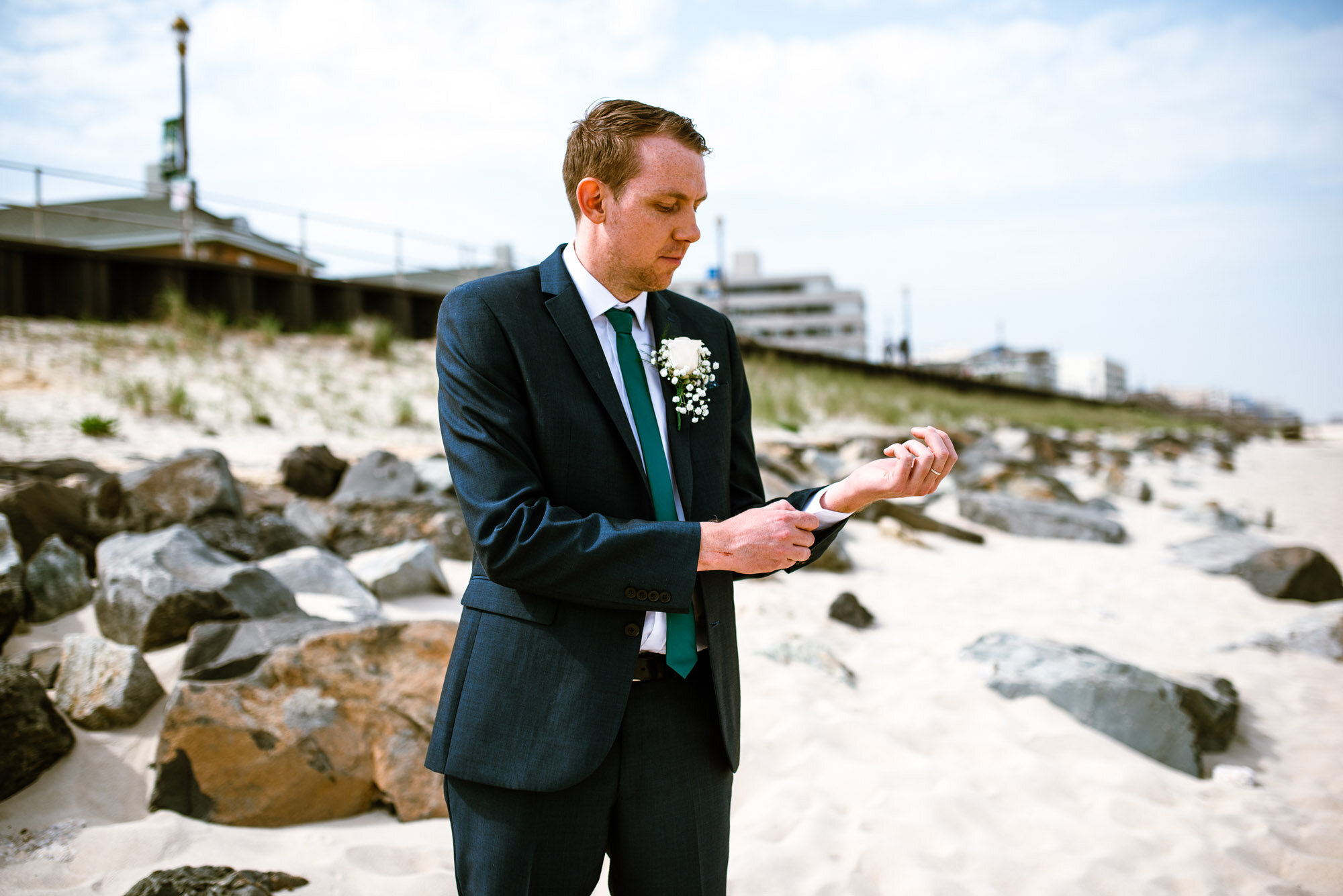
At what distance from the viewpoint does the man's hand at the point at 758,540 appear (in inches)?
60.7

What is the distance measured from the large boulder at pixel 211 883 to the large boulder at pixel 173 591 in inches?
64.8

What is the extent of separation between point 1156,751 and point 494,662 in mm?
3765

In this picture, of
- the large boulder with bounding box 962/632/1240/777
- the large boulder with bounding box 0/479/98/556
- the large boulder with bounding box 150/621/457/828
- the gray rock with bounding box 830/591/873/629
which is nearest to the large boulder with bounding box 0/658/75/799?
the large boulder with bounding box 150/621/457/828

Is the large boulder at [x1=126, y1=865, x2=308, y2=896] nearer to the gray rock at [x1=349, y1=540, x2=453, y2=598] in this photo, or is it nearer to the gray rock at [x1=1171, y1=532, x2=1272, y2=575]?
the gray rock at [x1=349, y1=540, x2=453, y2=598]

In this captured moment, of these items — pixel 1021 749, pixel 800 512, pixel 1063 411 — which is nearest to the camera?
pixel 800 512

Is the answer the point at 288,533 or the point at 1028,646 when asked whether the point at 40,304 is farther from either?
the point at 1028,646

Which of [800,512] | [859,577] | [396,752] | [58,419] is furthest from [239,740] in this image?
[58,419]

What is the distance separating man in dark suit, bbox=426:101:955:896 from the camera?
156 centimetres

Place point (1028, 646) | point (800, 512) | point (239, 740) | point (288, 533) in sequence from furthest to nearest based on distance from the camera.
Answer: point (288, 533)
point (1028, 646)
point (239, 740)
point (800, 512)

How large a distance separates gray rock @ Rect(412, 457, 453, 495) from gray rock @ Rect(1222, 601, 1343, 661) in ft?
18.7

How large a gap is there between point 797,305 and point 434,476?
9161cm

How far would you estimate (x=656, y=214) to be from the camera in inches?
67.4

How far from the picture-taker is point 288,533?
17.6 feet

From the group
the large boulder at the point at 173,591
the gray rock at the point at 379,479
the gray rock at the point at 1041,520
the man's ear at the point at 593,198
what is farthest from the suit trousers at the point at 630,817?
the gray rock at the point at 1041,520
